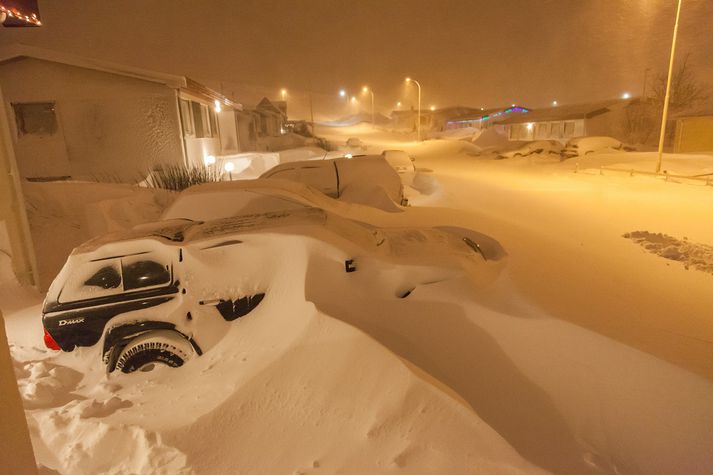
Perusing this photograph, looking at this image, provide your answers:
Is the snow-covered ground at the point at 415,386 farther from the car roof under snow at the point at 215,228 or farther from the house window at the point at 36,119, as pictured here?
the house window at the point at 36,119

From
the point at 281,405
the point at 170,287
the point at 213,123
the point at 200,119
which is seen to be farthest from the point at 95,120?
the point at 281,405

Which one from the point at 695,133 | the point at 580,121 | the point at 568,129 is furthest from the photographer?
the point at 568,129

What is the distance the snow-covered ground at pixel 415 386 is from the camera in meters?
2.71

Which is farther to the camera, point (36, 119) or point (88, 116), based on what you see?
point (88, 116)

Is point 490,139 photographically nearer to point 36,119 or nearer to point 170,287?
point 36,119

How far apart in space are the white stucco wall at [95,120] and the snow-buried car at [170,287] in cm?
1158

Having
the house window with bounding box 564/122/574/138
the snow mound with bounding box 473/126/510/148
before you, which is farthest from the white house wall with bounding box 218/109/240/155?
the house window with bounding box 564/122/574/138

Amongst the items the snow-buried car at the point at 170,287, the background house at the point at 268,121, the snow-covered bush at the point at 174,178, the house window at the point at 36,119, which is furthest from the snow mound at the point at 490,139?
the snow-buried car at the point at 170,287

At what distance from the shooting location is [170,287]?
425cm

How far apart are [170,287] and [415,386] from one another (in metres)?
2.54

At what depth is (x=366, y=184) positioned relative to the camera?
9.35 metres

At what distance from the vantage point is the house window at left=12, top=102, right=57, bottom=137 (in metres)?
14.1

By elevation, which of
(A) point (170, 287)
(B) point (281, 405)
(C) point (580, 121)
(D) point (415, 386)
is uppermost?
(C) point (580, 121)

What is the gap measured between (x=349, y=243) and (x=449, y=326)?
118cm
